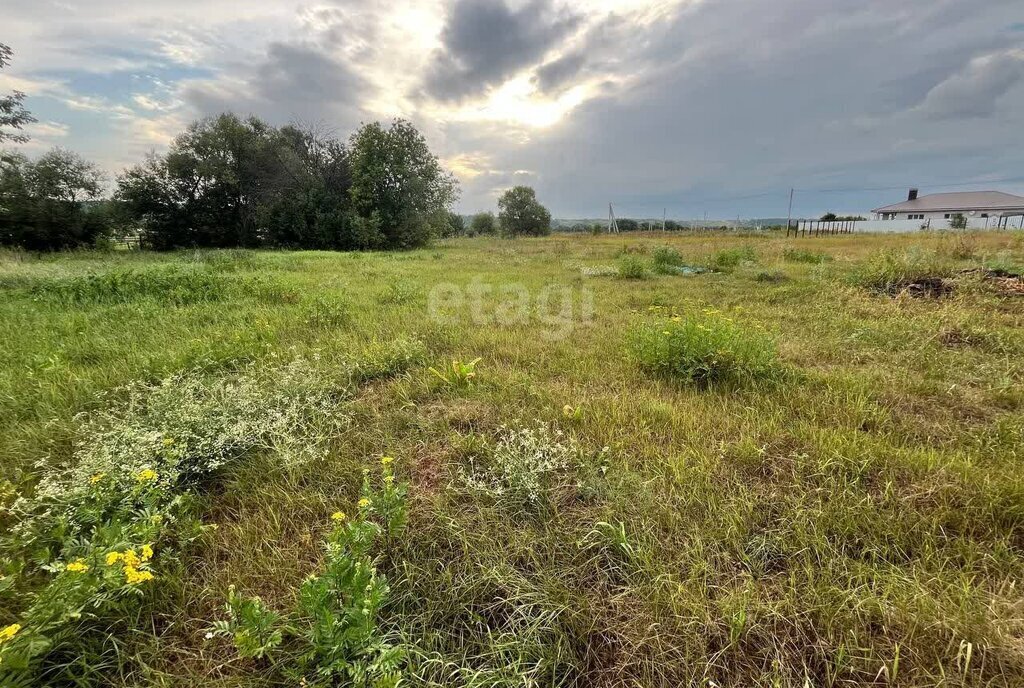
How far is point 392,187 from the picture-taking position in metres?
25.0

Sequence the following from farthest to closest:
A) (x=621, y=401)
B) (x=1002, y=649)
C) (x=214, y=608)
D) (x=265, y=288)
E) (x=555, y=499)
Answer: (x=265, y=288) → (x=621, y=401) → (x=555, y=499) → (x=214, y=608) → (x=1002, y=649)

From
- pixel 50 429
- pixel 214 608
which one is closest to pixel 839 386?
pixel 214 608

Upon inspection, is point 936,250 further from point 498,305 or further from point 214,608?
point 214,608

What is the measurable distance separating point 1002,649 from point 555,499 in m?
1.46

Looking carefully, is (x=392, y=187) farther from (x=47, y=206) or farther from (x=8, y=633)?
(x=8, y=633)

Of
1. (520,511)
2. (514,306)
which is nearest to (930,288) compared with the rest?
(514,306)

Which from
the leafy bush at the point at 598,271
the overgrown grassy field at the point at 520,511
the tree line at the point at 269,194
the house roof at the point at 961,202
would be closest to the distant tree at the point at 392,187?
the tree line at the point at 269,194

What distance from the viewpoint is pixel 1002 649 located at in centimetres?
120

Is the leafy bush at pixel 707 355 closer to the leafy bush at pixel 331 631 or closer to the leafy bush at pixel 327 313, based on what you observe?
the leafy bush at pixel 331 631

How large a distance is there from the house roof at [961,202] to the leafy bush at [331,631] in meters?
58.5

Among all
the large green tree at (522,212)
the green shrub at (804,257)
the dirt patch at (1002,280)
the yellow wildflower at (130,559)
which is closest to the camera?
the yellow wildflower at (130,559)

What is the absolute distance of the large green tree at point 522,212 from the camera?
5062 cm

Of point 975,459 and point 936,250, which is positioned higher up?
point 936,250

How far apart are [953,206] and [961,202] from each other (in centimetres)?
119
